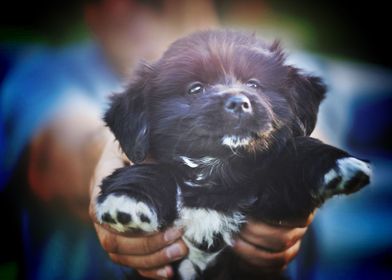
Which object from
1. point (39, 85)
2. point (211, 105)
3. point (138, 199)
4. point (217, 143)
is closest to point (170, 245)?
point (138, 199)

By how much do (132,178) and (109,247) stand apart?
425 millimetres

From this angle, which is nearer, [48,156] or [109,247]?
[109,247]

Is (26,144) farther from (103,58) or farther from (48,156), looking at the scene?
(103,58)

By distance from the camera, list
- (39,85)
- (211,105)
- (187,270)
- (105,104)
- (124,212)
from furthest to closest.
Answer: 1. (39,85)
2. (105,104)
3. (187,270)
4. (211,105)
5. (124,212)

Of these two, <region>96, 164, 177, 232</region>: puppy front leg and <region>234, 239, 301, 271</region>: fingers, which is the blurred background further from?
<region>96, 164, 177, 232</region>: puppy front leg

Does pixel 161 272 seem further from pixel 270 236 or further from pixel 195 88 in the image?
pixel 195 88

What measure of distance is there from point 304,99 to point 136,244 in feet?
2.94

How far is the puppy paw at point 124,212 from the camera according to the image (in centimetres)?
197

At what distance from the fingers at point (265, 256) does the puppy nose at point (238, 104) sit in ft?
1.71

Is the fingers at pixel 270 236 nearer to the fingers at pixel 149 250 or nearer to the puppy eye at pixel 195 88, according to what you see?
the fingers at pixel 149 250

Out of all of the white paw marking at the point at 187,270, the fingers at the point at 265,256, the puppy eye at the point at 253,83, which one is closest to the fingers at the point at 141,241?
the white paw marking at the point at 187,270

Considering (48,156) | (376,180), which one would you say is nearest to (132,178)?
(48,156)

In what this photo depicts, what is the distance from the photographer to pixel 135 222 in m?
2.01

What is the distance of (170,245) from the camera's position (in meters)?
2.18
